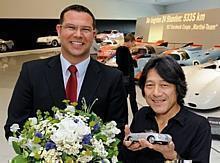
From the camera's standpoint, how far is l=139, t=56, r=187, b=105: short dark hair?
1.48 meters

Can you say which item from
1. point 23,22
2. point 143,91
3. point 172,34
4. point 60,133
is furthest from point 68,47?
Result: point 23,22

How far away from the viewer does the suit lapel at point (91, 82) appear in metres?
1.51

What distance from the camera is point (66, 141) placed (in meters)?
0.95

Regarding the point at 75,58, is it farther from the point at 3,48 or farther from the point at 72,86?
the point at 3,48

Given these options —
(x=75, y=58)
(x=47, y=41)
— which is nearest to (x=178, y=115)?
(x=75, y=58)

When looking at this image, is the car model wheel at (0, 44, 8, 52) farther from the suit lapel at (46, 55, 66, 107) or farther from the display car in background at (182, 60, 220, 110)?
the suit lapel at (46, 55, 66, 107)

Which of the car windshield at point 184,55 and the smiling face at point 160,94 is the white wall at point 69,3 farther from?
the smiling face at point 160,94

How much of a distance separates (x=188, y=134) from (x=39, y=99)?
663mm

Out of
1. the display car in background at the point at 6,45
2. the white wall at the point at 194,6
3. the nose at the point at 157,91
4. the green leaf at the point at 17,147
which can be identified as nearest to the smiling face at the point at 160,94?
the nose at the point at 157,91

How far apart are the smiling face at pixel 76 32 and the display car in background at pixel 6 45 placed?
52.7 ft

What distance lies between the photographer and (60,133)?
0.96 meters

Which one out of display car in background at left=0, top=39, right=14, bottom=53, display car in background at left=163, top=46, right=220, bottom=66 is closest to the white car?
display car in background at left=0, top=39, right=14, bottom=53

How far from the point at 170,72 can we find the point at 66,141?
0.68 meters

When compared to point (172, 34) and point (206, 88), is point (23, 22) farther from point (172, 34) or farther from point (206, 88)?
point (206, 88)
